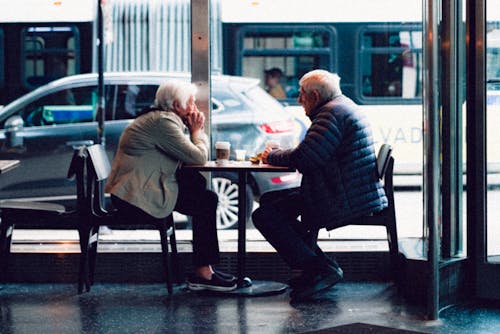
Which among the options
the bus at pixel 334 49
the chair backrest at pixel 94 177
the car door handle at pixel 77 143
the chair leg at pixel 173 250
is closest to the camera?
the chair backrest at pixel 94 177

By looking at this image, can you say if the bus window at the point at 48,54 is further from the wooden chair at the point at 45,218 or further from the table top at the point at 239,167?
the table top at the point at 239,167

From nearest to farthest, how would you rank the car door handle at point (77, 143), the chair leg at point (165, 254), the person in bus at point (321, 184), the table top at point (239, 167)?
the person in bus at point (321, 184) → the table top at point (239, 167) → the chair leg at point (165, 254) → the car door handle at point (77, 143)

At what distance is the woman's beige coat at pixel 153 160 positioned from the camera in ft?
21.1

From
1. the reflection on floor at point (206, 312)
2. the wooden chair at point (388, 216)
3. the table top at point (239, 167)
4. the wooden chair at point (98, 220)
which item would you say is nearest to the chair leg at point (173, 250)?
the wooden chair at point (98, 220)

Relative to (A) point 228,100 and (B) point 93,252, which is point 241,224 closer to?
(B) point 93,252

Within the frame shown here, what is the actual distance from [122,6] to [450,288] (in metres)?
4.61

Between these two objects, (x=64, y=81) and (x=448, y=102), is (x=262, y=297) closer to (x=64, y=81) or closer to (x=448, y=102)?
(x=448, y=102)

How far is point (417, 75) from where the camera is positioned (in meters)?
9.98

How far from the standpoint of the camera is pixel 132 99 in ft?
29.1

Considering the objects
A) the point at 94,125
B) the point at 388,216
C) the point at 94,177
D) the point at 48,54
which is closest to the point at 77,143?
the point at 94,125

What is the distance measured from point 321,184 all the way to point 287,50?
4034 millimetres

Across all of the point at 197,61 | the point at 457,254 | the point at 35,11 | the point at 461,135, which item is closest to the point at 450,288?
the point at 457,254

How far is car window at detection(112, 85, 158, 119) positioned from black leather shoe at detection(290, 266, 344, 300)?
3015 millimetres

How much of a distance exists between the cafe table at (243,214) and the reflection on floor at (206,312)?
0.33ft
